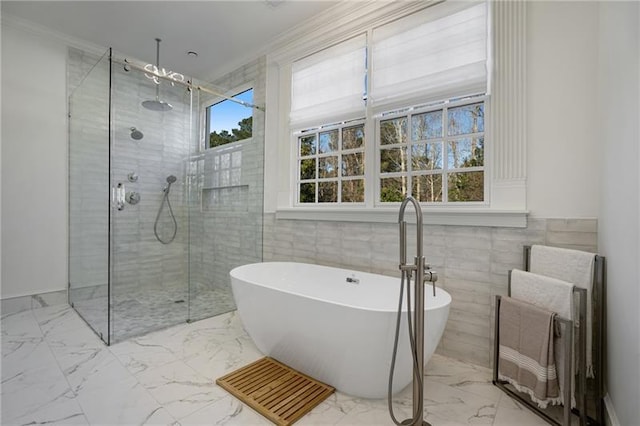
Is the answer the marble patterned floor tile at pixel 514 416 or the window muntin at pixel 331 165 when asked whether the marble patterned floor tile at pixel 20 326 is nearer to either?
the window muntin at pixel 331 165

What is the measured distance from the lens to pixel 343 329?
1518 millimetres

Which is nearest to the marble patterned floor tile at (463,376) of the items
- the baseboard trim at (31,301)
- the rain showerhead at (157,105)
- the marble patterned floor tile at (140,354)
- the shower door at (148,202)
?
the marble patterned floor tile at (140,354)

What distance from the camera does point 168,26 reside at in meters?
2.93

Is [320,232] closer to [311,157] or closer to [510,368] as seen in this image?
[311,157]

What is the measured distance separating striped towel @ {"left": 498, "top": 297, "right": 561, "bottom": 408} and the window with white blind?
2.78ft

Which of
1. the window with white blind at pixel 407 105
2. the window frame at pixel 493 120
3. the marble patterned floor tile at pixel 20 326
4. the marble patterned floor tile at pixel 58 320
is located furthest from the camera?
the marble patterned floor tile at pixel 58 320

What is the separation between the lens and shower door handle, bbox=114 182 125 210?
102 inches

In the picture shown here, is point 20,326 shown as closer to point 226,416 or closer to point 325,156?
point 226,416

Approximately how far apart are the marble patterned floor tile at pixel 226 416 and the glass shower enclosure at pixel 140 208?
128 cm

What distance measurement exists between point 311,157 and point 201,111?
124 centimetres

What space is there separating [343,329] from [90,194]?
284 cm

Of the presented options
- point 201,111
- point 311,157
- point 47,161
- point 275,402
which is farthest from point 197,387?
point 47,161

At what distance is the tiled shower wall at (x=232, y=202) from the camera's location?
3.22 meters

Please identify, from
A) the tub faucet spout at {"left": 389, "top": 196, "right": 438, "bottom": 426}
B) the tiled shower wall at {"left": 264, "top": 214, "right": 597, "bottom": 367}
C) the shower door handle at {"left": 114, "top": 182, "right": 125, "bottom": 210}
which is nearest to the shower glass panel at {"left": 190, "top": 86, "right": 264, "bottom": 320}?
the shower door handle at {"left": 114, "top": 182, "right": 125, "bottom": 210}
